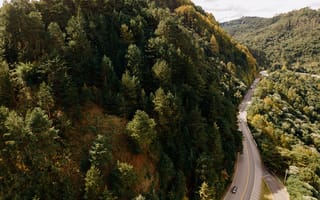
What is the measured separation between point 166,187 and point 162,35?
4048cm

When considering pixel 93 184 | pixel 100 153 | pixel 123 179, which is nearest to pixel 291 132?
pixel 123 179

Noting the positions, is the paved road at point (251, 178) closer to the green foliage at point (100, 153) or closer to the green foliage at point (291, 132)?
the green foliage at point (291, 132)

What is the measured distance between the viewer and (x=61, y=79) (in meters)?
40.2

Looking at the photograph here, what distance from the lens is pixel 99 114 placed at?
1764 inches

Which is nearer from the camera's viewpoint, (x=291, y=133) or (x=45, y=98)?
(x=45, y=98)

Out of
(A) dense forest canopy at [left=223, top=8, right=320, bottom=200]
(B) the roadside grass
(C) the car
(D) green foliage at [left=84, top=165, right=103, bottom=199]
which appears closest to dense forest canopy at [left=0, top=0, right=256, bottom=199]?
(D) green foliage at [left=84, top=165, right=103, bottom=199]

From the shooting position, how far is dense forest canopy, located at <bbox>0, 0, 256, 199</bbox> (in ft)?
107

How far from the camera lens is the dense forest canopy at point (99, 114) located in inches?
1289

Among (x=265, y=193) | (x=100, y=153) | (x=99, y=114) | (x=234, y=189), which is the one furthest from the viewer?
(x=265, y=193)

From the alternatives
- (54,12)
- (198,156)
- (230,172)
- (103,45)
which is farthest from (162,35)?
(230,172)

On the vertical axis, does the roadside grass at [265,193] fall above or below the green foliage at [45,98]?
below

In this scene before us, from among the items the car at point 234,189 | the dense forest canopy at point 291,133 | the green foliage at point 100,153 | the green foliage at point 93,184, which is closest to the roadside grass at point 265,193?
the dense forest canopy at point 291,133

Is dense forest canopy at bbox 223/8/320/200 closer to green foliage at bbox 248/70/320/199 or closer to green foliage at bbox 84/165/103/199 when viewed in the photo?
green foliage at bbox 248/70/320/199

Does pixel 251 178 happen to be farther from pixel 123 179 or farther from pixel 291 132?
pixel 291 132
